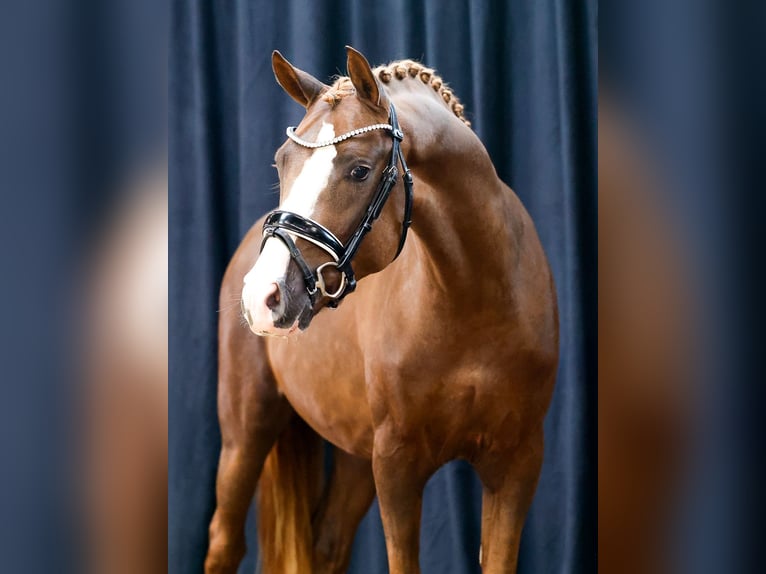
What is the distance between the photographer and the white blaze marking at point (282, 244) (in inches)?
39.7

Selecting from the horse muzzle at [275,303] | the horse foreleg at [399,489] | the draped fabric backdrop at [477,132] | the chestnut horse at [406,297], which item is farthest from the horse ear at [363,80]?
the draped fabric backdrop at [477,132]

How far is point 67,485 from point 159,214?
0.44 feet

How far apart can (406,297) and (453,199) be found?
0.60 ft

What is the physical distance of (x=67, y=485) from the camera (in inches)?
15.5

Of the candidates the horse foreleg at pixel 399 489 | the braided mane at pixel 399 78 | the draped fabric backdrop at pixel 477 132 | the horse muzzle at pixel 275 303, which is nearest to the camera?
the horse muzzle at pixel 275 303

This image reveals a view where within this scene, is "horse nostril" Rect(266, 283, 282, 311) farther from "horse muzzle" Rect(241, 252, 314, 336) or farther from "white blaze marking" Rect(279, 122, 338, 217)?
"white blaze marking" Rect(279, 122, 338, 217)

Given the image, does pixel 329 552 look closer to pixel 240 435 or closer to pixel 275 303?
pixel 240 435

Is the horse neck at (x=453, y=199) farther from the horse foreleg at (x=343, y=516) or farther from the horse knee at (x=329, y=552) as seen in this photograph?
the horse knee at (x=329, y=552)

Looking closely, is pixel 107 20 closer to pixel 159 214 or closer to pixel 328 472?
pixel 159 214

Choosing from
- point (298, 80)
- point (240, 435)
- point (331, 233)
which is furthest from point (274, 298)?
point (240, 435)

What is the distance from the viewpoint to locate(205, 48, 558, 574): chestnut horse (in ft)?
3.51

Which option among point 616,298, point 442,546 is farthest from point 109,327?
point 442,546

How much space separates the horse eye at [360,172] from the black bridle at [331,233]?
0.08 feet

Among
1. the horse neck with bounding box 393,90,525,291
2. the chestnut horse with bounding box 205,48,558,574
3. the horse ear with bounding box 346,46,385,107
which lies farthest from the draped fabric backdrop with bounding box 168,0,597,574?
the horse ear with bounding box 346,46,385,107
